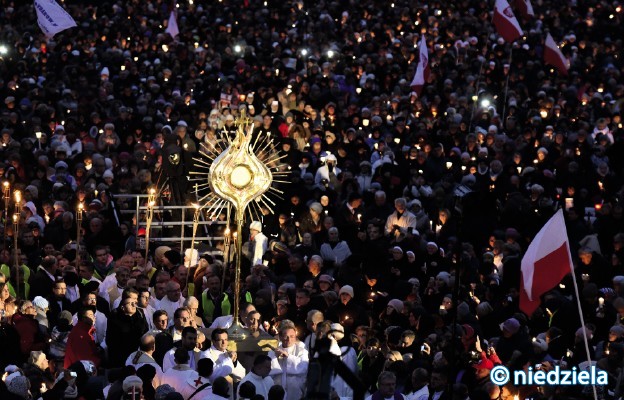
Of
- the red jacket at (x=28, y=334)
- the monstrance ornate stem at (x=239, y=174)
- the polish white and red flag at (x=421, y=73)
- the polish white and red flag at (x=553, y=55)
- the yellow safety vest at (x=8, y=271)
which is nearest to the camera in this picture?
the monstrance ornate stem at (x=239, y=174)

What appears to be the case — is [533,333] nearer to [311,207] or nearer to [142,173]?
[311,207]

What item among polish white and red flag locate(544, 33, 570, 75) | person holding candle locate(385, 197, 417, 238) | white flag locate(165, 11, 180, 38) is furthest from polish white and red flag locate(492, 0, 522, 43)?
white flag locate(165, 11, 180, 38)

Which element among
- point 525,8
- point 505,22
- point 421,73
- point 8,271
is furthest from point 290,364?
point 525,8

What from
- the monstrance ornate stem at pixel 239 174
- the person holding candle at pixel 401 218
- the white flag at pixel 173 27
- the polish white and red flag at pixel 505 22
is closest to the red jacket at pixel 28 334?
the monstrance ornate stem at pixel 239 174

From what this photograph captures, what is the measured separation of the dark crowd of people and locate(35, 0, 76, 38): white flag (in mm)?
1873

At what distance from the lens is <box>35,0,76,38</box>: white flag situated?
23656 mm

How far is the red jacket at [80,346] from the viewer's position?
1475 cm

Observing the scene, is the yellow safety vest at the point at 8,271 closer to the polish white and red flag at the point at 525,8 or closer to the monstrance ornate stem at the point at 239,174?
the monstrance ornate stem at the point at 239,174

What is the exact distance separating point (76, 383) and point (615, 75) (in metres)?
20.1

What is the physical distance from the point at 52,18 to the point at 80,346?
33.1 feet

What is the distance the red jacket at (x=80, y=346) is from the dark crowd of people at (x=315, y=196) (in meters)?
0.02

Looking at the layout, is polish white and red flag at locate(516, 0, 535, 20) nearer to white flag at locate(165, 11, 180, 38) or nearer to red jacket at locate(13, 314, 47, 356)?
white flag at locate(165, 11, 180, 38)

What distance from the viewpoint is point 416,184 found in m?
23.3

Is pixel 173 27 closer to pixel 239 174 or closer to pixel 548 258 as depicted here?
pixel 239 174
